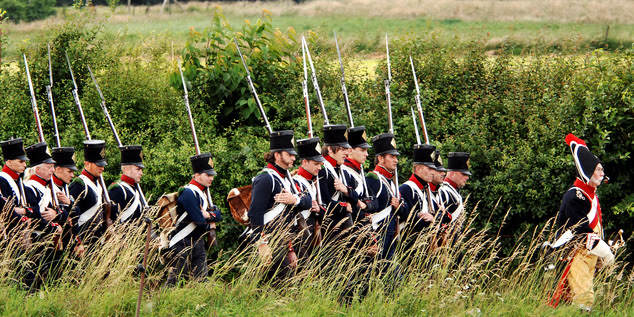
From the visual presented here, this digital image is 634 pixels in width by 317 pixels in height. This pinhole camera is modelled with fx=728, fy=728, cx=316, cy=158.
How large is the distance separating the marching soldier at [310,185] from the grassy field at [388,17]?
869 cm

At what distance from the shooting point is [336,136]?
8438 millimetres

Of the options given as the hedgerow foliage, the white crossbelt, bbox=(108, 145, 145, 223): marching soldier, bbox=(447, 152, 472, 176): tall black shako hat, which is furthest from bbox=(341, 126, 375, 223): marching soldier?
the white crossbelt

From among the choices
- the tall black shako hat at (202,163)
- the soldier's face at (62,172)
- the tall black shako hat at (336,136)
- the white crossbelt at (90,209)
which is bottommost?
the white crossbelt at (90,209)

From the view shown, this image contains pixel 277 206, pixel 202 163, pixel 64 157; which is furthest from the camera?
pixel 64 157

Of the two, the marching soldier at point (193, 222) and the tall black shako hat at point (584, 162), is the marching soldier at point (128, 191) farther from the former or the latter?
the tall black shako hat at point (584, 162)

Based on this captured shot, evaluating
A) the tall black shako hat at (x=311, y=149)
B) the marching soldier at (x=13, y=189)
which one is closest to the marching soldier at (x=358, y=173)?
the tall black shako hat at (x=311, y=149)

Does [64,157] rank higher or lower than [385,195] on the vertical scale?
higher

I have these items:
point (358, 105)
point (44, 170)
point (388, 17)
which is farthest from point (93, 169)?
point (388, 17)

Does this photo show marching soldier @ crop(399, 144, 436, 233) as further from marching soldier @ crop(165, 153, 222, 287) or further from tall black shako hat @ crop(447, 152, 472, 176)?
marching soldier @ crop(165, 153, 222, 287)

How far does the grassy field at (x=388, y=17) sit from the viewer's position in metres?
18.4

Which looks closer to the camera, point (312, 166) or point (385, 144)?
point (312, 166)

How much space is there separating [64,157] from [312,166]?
120 inches

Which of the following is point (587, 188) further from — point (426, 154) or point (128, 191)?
point (128, 191)

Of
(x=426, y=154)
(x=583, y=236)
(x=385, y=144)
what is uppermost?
(x=385, y=144)
